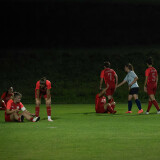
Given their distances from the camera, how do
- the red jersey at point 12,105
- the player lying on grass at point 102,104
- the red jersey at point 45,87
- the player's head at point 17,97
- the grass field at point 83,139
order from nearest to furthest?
1. the grass field at point 83,139
2. the player's head at point 17,97
3. the red jersey at point 12,105
4. the red jersey at point 45,87
5. the player lying on grass at point 102,104

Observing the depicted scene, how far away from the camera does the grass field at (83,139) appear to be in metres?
8.72

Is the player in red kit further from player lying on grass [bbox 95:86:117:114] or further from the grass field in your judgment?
the grass field

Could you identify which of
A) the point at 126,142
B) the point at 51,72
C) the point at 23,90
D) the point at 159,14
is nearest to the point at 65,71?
the point at 51,72

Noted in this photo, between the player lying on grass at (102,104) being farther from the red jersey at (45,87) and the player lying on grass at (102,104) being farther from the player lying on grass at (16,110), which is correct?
the player lying on grass at (16,110)

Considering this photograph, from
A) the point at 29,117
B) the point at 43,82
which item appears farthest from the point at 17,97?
the point at 29,117

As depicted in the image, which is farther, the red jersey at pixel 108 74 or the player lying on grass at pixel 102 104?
the red jersey at pixel 108 74

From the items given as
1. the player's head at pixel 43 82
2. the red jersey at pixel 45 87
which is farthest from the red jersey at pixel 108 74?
the player's head at pixel 43 82

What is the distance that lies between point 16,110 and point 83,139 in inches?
156

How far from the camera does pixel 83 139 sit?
10.7 metres

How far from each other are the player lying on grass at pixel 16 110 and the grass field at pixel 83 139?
412mm

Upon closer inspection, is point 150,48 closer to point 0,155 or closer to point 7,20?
point 7,20

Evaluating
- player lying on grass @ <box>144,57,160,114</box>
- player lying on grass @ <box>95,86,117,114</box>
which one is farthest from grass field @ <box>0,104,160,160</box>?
player lying on grass @ <box>95,86,117,114</box>

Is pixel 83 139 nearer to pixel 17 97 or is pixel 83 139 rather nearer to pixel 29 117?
pixel 17 97

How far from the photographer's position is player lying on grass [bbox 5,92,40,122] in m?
14.0
